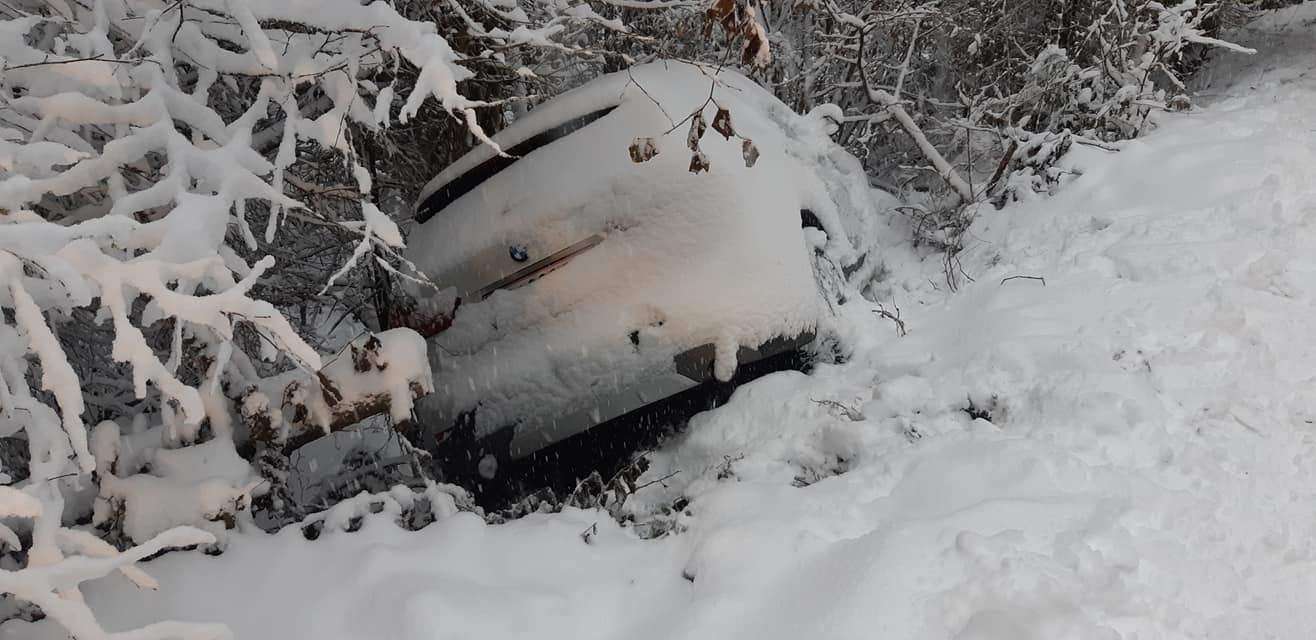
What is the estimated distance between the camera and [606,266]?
3.21m

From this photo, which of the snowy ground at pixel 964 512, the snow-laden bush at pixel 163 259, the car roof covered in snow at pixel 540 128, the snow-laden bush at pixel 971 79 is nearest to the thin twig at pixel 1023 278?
the snowy ground at pixel 964 512

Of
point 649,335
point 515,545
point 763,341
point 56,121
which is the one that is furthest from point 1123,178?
point 56,121

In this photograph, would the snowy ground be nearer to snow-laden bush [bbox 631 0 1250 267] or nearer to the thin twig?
the thin twig

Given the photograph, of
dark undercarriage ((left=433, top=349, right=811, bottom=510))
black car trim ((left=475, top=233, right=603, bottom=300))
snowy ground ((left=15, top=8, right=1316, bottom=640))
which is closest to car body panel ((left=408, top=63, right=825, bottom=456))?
black car trim ((left=475, top=233, right=603, bottom=300))

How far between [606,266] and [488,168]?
90cm

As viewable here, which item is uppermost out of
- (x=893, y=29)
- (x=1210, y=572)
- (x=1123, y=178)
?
(x=893, y=29)

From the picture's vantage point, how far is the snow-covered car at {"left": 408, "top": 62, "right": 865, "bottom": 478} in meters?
3.15

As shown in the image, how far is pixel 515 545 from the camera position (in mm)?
2697

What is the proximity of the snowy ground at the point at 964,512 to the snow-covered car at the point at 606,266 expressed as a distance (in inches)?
17.7

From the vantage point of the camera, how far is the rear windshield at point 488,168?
355 cm

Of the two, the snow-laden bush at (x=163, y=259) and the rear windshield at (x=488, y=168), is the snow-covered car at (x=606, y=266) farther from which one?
the snow-laden bush at (x=163, y=259)

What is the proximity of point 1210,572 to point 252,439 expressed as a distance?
303 centimetres

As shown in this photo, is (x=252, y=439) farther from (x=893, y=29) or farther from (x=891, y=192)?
(x=893, y=29)

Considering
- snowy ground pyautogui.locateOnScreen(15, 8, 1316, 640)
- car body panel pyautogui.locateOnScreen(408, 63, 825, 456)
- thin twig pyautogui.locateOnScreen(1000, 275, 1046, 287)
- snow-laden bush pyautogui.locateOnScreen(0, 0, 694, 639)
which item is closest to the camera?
snow-laden bush pyautogui.locateOnScreen(0, 0, 694, 639)
